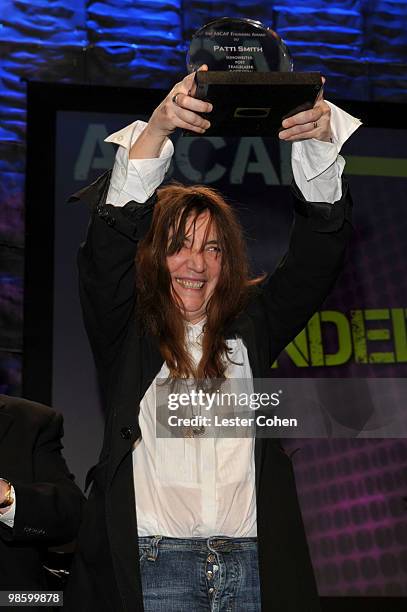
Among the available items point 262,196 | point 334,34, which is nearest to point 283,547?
point 262,196

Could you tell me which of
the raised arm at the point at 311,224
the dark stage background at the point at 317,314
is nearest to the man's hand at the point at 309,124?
the raised arm at the point at 311,224

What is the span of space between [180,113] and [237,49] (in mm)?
177

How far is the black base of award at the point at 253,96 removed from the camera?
54.0 inches

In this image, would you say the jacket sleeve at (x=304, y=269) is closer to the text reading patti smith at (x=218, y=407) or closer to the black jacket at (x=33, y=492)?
the text reading patti smith at (x=218, y=407)

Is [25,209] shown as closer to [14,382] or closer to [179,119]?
[14,382]

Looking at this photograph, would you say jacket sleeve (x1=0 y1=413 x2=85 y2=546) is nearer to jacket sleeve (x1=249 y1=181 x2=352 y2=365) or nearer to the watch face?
jacket sleeve (x1=249 y1=181 x2=352 y2=365)

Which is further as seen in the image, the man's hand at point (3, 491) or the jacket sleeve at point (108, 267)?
the man's hand at point (3, 491)

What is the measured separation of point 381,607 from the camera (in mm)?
2959

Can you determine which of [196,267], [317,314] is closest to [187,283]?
[196,267]

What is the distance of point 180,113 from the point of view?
1.42 meters

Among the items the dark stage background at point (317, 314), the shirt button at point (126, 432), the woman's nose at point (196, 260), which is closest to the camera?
the shirt button at point (126, 432)

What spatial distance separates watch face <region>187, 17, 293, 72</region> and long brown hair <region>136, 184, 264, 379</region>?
0.24 m

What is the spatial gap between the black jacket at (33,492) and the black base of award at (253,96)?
74cm

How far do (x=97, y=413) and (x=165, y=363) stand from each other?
1.53 m
